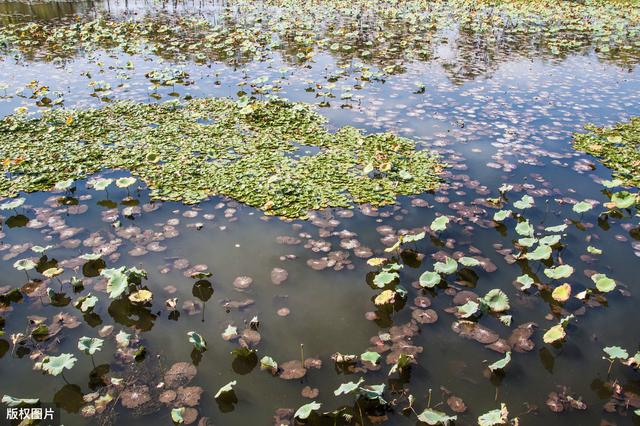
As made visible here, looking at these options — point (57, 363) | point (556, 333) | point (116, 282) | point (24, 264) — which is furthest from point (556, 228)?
point (24, 264)

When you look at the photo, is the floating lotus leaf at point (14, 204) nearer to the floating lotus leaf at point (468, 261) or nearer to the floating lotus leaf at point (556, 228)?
the floating lotus leaf at point (468, 261)

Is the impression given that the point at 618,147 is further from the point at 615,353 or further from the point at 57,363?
the point at 57,363

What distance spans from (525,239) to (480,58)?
1116 centimetres

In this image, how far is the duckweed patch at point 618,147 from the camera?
283 inches

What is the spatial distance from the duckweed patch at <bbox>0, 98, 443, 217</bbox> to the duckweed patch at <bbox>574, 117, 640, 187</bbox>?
3.04 m

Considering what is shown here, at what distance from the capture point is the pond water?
373 centimetres

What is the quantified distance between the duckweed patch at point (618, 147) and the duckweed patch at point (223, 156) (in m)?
3.04

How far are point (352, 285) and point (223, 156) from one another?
3.87m

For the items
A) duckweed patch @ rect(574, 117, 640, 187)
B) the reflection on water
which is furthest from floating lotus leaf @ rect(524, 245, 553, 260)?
the reflection on water

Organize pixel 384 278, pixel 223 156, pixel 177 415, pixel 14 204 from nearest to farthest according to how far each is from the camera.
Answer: pixel 177 415
pixel 384 278
pixel 14 204
pixel 223 156

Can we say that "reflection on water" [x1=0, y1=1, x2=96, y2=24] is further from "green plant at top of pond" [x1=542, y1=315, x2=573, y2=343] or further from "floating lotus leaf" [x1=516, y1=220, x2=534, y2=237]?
"green plant at top of pond" [x1=542, y1=315, x2=573, y2=343]

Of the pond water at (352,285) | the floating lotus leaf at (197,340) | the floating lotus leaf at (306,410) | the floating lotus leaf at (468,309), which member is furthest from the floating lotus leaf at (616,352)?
the floating lotus leaf at (197,340)

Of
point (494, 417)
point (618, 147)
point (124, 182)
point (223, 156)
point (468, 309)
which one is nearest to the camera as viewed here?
point (494, 417)

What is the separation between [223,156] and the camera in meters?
7.56
